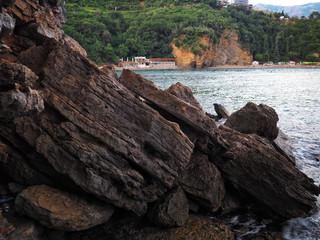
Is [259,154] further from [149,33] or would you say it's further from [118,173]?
[149,33]

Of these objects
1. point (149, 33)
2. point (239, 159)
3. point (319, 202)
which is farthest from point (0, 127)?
point (149, 33)

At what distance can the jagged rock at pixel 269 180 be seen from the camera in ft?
30.9

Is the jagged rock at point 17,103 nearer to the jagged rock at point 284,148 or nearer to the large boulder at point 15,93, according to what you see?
the large boulder at point 15,93

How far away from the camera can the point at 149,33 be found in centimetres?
17300

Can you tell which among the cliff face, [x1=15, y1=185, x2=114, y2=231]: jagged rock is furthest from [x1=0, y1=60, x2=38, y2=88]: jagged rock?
the cliff face

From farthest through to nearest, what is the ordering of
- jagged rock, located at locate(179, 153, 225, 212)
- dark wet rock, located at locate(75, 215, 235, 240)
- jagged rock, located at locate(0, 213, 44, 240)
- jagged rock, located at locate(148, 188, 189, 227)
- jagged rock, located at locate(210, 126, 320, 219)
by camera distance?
1. jagged rock, located at locate(210, 126, 320, 219)
2. jagged rock, located at locate(179, 153, 225, 212)
3. jagged rock, located at locate(148, 188, 189, 227)
4. dark wet rock, located at locate(75, 215, 235, 240)
5. jagged rock, located at locate(0, 213, 44, 240)

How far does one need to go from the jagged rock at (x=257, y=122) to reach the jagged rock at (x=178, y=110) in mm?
4859

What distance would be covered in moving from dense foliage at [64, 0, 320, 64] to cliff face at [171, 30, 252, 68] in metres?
3.36

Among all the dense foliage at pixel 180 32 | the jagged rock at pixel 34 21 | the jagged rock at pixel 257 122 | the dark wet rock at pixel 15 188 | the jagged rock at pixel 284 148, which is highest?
the dense foliage at pixel 180 32

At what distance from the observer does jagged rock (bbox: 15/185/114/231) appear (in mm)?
6691

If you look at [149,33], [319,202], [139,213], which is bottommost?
[319,202]

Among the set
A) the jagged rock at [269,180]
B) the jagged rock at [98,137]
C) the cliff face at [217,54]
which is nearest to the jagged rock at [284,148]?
the jagged rock at [269,180]

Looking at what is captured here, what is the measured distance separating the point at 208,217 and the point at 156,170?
272 cm

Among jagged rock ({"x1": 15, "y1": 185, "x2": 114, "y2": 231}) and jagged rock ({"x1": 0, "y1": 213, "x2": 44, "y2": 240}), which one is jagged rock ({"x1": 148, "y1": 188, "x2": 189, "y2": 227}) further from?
jagged rock ({"x1": 0, "y1": 213, "x2": 44, "y2": 240})
